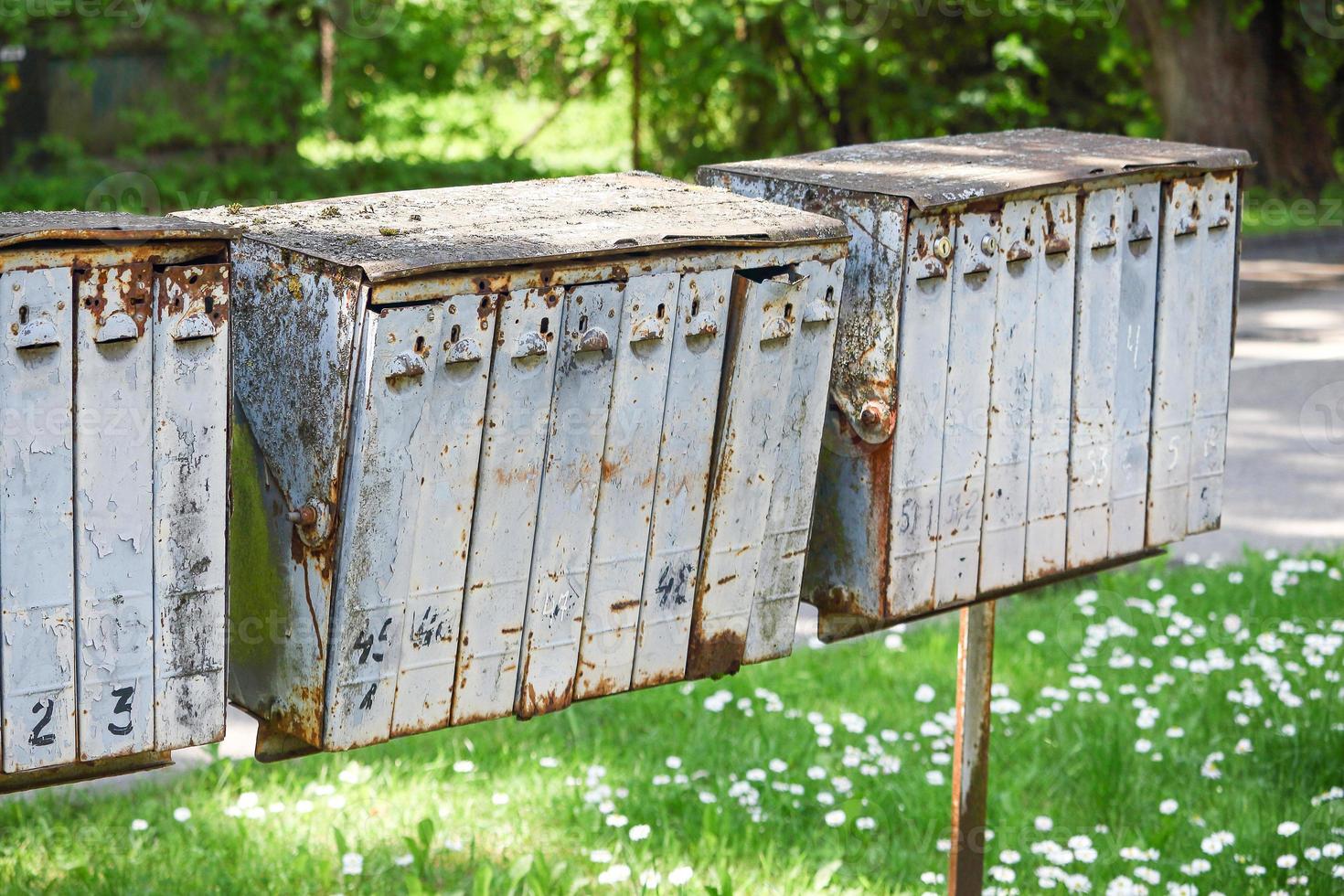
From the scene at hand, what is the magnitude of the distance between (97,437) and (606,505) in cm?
61

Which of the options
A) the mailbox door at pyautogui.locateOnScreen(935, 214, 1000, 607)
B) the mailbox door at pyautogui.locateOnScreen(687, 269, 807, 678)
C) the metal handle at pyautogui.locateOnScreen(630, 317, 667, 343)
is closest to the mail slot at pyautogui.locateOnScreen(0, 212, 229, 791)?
the metal handle at pyautogui.locateOnScreen(630, 317, 667, 343)

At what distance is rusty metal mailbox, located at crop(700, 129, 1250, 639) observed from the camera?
2191mm

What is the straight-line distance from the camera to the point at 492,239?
72.6 inches

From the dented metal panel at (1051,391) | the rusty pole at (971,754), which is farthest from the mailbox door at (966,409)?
the rusty pole at (971,754)

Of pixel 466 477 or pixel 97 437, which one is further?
pixel 466 477

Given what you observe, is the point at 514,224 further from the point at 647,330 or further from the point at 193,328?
the point at 193,328

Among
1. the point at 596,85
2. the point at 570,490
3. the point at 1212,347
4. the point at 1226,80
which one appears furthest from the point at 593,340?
the point at 596,85

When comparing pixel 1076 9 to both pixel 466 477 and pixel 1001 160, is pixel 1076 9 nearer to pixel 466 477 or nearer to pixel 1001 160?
pixel 1001 160

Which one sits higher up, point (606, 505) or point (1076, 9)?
point (1076, 9)

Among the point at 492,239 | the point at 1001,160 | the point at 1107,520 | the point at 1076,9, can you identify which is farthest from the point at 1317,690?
the point at 1076,9

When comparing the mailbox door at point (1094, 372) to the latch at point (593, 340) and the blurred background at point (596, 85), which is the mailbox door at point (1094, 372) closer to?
the latch at point (593, 340)

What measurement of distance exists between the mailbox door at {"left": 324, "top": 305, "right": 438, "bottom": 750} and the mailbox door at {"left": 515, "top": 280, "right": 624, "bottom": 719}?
181 millimetres

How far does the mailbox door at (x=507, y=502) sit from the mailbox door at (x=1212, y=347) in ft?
3.99

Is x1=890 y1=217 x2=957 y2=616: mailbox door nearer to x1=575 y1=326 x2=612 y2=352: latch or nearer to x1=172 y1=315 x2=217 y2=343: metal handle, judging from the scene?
x1=575 y1=326 x2=612 y2=352: latch
